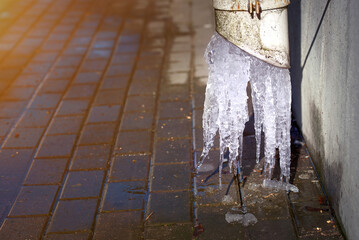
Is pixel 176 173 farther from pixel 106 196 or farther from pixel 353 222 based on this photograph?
pixel 353 222

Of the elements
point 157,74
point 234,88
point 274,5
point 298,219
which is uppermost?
point 274,5

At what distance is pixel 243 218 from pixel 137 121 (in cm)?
195

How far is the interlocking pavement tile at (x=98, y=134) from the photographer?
4832 millimetres

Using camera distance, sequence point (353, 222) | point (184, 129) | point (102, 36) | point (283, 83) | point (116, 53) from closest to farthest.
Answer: point (353, 222), point (283, 83), point (184, 129), point (116, 53), point (102, 36)

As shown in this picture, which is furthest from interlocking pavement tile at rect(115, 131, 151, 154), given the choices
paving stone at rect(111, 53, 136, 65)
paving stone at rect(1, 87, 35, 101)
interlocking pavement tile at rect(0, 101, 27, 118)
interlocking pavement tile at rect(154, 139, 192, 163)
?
paving stone at rect(111, 53, 136, 65)

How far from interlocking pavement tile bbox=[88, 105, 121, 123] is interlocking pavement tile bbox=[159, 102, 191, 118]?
19.4 inches

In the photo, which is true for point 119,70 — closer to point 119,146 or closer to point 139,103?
point 139,103

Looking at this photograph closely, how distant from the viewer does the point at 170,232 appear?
138 inches

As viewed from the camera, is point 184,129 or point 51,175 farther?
point 184,129

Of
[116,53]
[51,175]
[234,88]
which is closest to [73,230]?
[51,175]

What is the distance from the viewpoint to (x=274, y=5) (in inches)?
136

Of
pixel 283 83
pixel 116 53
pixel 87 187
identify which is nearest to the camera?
pixel 283 83

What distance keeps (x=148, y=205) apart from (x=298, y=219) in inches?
45.3

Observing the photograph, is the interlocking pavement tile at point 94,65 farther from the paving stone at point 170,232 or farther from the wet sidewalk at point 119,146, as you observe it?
the paving stone at point 170,232
